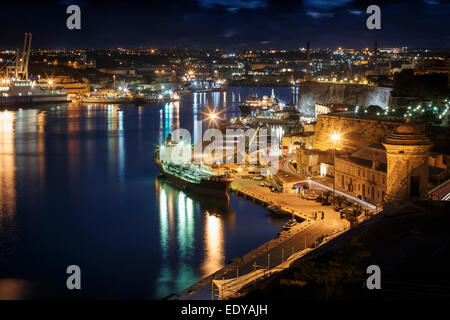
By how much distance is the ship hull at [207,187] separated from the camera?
7328 millimetres

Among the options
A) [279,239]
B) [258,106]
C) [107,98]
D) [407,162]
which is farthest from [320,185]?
[107,98]

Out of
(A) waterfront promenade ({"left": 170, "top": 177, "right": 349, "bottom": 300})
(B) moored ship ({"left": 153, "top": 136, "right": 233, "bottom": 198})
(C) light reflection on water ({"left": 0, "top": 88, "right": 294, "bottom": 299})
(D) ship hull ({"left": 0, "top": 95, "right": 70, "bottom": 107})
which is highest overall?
(D) ship hull ({"left": 0, "top": 95, "right": 70, "bottom": 107})

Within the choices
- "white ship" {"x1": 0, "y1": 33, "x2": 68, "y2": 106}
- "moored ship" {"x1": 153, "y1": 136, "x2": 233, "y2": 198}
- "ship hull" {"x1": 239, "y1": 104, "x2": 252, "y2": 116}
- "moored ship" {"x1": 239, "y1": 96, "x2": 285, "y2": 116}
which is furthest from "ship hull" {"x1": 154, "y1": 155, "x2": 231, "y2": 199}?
"white ship" {"x1": 0, "y1": 33, "x2": 68, "y2": 106}

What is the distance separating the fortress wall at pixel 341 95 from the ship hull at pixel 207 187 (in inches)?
259

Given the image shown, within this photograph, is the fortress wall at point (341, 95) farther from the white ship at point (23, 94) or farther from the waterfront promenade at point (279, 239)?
the white ship at point (23, 94)

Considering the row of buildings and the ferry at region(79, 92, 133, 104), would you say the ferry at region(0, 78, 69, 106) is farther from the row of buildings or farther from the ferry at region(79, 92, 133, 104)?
the row of buildings

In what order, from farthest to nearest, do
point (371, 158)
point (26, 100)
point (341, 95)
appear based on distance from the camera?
point (26, 100), point (341, 95), point (371, 158)

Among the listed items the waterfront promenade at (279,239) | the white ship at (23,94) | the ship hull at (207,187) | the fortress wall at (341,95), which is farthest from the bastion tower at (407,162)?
the white ship at (23,94)

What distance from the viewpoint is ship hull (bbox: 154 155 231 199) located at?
24.0 ft

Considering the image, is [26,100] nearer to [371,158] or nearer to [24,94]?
[24,94]

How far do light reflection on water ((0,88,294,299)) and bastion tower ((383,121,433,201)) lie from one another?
7.64ft

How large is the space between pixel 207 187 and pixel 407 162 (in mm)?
4965

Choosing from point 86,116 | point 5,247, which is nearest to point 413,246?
point 5,247

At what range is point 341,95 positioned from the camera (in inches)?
652
